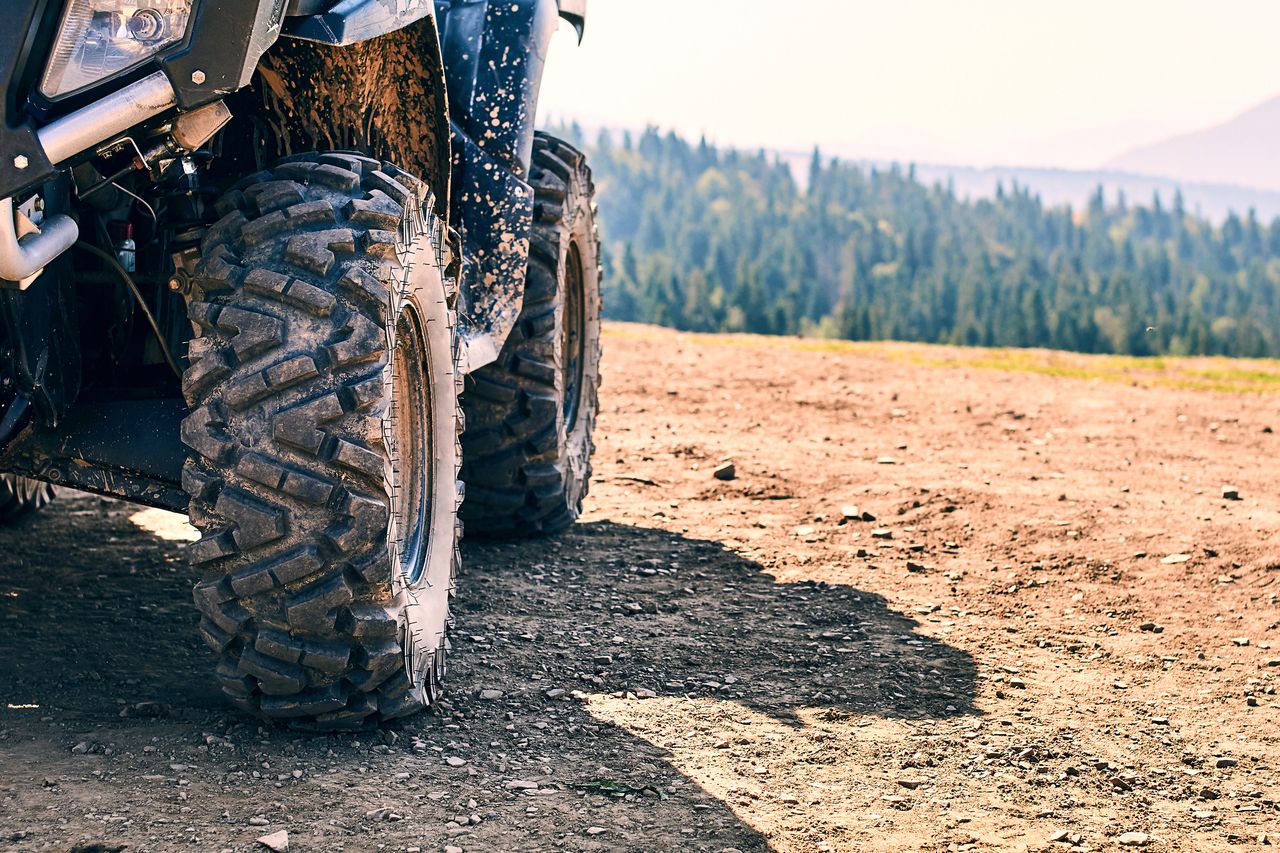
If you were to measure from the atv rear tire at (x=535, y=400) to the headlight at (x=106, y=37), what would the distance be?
2859 millimetres

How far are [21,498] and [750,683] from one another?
3.40 metres

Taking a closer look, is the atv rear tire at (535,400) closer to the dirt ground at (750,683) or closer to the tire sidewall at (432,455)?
the dirt ground at (750,683)

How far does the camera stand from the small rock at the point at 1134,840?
3.60m

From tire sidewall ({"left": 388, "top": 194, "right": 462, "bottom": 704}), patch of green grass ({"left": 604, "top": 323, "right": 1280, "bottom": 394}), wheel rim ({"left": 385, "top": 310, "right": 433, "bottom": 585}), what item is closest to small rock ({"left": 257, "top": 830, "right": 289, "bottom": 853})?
tire sidewall ({"left": 388, "top": 194, "right": 462, "bottom": 704})

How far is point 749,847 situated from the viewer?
135 inches

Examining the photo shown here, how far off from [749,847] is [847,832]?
0.27m

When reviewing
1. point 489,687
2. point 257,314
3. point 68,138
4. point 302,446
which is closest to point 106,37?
point 68,138

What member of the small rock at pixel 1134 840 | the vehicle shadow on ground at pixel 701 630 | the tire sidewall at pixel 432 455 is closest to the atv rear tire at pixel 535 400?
the vehicle shadow on ground at pixel 701 630

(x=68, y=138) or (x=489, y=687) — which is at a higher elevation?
(x=68, y=138)

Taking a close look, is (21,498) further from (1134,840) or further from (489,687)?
(1134,840)

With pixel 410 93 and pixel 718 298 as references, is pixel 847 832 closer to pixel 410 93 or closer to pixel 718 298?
pixel 410 93

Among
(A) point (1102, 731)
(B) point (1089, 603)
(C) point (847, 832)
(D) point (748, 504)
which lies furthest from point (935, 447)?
(C) point (847, 832)

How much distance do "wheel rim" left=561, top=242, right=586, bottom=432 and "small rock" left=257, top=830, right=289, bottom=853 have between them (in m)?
3.85

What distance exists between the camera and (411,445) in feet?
14.2
